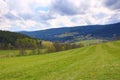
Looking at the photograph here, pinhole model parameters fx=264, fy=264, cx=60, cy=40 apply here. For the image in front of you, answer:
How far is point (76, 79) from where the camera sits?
72.5ft

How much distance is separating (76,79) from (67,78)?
0.91 m

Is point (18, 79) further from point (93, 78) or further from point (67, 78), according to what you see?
point (93, 78)

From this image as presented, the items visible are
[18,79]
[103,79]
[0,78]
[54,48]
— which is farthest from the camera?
[54,48]

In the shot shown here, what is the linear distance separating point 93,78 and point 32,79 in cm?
551

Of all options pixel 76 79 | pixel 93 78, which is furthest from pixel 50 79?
pixel 93 78

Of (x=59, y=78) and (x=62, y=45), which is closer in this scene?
(x=59, y=78)

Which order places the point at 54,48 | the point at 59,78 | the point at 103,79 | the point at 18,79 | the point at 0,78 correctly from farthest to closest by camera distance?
the point at 54,48 < the point at 0,78 < the point at 18,79 < the point at 59,78 < the point at 103,79

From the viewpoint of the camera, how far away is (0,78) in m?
26.5

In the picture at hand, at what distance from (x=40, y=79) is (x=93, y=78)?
464 centimetres

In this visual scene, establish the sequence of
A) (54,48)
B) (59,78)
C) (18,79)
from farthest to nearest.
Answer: (54,48) < (18,79) < (59,78)

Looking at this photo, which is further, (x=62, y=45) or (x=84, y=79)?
(x=62, y=45)

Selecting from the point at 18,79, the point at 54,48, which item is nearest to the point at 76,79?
the point at 18,79

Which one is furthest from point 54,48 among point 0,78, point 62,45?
point 0,78

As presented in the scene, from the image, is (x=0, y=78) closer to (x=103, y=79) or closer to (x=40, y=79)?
(x=40, y=79)
